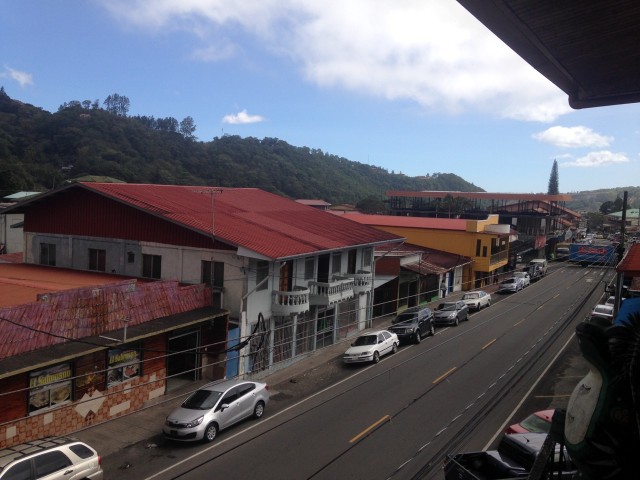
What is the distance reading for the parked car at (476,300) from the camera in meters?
36.5

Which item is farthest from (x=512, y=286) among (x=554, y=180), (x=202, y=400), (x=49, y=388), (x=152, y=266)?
(x=554, y=180)

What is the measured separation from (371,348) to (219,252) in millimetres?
7927

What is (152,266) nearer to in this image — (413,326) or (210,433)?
(210,433)

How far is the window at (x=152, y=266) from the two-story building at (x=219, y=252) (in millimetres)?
44

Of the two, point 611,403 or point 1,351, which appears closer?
point 611,403

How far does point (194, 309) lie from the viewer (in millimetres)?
20031

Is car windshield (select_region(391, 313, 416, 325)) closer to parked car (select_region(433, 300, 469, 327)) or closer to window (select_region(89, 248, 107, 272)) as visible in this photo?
parked car (select_region(433, 300, 469, 327))

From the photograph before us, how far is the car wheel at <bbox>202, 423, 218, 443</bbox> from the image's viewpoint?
14875mm

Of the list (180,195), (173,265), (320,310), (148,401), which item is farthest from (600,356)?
(180,195)

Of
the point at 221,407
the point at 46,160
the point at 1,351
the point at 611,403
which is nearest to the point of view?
the point at 611,403

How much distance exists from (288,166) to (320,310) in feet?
307

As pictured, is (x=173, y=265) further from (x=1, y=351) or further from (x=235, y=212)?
(x=1, y=351)

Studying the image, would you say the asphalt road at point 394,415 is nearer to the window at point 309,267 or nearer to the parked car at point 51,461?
the parked car at point 51,461

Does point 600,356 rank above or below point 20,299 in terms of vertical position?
above
